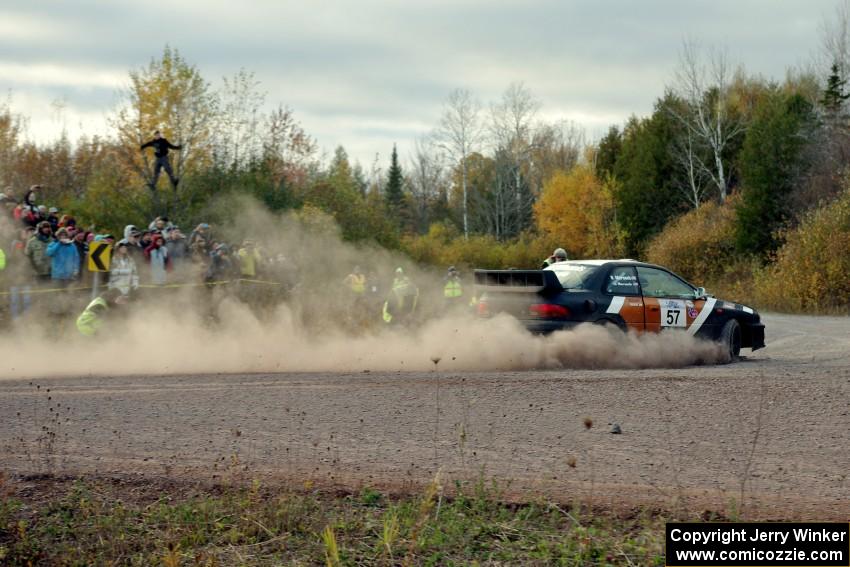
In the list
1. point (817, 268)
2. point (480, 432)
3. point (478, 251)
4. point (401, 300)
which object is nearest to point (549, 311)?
point (480, 432)

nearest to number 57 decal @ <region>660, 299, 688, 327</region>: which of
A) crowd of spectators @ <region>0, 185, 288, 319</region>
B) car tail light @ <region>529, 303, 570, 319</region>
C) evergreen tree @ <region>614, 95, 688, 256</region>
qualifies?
car tail light @ <region>529, 303, 570, 319</region>

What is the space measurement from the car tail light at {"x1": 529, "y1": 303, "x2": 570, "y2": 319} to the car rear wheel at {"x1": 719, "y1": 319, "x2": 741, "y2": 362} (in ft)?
9.66

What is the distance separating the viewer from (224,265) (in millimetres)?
19062

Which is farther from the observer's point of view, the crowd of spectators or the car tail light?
the crowd of spectators

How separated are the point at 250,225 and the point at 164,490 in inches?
749

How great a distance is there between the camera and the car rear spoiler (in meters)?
13.5

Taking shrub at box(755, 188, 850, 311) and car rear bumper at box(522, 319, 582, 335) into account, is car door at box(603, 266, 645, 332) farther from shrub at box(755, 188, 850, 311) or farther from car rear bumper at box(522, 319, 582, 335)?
shrub at box(755, 188, 850, 311)

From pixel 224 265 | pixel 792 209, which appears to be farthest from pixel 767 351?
pixel 792 209

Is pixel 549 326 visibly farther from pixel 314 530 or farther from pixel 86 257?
pixel 86 257

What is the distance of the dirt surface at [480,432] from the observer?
688 cm

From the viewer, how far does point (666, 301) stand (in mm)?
14273

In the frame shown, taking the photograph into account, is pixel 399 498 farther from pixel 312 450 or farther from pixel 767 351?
pixel 767 351

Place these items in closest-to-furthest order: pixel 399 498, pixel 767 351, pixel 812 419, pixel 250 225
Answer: pixel 399 498, pixel 812 419, pixel 767 351, pixel 250 225

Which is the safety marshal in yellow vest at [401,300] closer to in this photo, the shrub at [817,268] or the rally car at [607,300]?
the rally car at [607,300]
